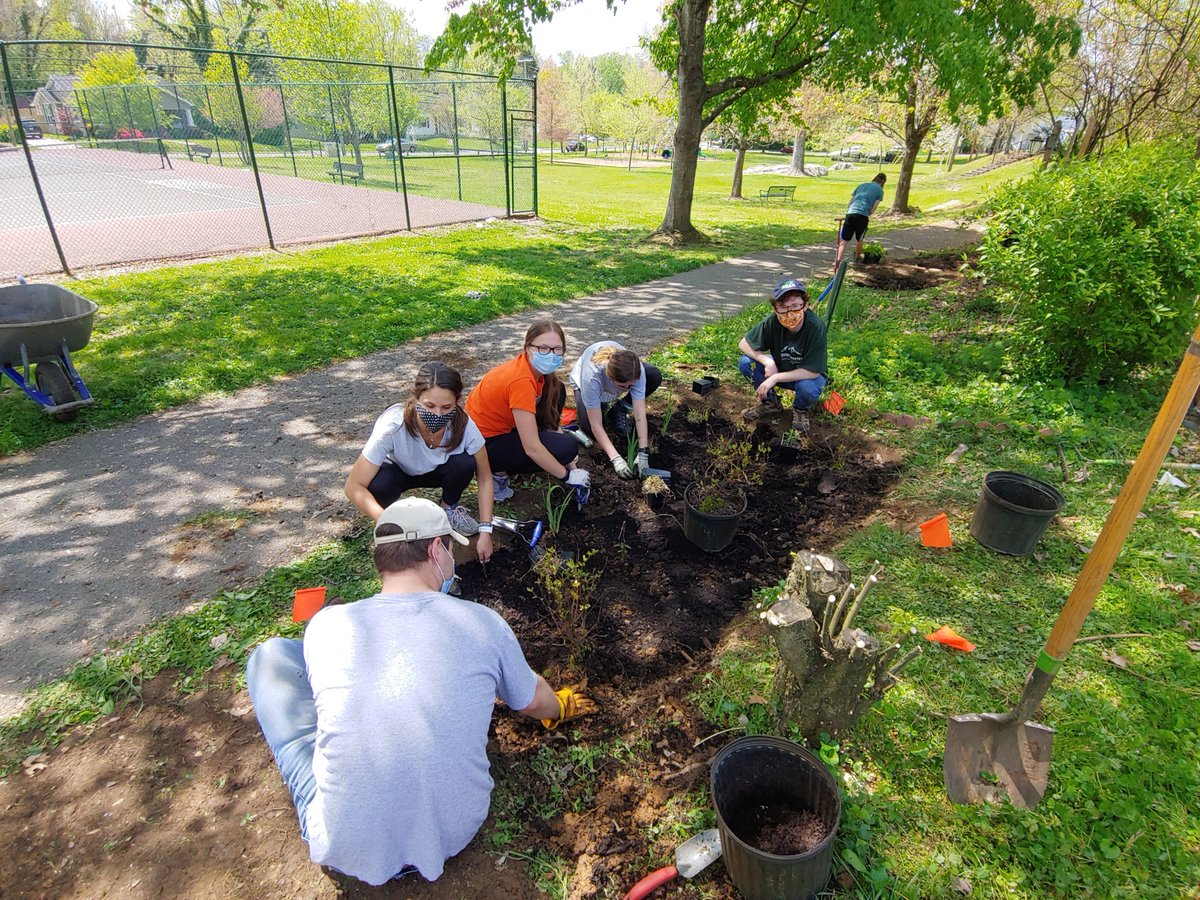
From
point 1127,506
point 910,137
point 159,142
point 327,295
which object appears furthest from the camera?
point 159,142

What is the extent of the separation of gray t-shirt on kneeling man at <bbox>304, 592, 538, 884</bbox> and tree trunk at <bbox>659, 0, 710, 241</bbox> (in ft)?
35.9

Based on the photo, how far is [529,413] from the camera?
3566mm

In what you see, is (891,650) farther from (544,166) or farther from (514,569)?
(544,166)

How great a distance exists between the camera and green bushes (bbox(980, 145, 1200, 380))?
4.84m

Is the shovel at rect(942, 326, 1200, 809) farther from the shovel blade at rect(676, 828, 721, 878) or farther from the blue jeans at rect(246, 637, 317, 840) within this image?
the blue jeans at rect(246, 637, 317, 840)

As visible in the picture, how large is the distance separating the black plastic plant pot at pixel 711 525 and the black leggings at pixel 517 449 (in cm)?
80

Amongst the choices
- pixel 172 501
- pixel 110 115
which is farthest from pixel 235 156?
pixel 172 501

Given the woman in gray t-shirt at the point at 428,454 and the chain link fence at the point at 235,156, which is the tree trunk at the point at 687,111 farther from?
the woman in gray t-shirt at the point at 428,454

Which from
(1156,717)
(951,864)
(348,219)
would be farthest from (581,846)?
(348,219)

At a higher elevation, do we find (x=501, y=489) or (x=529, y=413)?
(x=529, y=413)

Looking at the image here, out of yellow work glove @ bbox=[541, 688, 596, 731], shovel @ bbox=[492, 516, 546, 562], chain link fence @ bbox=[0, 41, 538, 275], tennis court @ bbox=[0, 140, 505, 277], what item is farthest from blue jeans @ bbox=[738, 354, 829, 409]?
tennis court @ bbox=[0, 140, 505, 277]

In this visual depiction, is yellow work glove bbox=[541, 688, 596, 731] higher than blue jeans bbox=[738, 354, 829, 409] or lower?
lower

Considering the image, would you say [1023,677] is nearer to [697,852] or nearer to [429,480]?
[697,852]

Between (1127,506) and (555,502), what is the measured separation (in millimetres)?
2801
